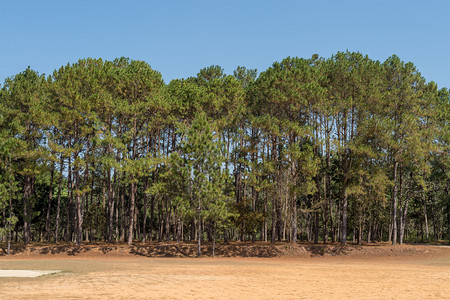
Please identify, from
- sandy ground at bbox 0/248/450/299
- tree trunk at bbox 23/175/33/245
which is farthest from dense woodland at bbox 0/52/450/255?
sandy ground at bbox 0/248/450/299

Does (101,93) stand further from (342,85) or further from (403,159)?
(403,159)

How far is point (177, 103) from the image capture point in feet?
141

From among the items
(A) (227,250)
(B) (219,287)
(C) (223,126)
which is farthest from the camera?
(C) (223,126)

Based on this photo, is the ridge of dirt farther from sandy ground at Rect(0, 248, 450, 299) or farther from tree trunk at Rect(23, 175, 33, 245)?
sandy ground at Rect(0, 248, 450, 299)

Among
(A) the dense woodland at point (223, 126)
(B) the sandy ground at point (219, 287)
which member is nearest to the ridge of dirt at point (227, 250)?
(A) the dense woodland at point (223, 126)

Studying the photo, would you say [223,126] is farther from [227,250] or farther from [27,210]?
[27,210]

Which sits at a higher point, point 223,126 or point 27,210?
point 223,126

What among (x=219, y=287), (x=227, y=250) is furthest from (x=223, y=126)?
(x=219, y=287)

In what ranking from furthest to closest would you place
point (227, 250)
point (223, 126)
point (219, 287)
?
point (223, 126), point (227, 250), point (219, 287)

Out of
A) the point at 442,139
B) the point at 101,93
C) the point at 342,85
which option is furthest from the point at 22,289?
the point at 442,139

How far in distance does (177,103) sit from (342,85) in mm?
17557

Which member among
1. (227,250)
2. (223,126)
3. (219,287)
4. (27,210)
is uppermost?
(223,126)

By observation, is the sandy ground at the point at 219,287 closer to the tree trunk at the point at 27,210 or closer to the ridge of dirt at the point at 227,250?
the ridge of dirt at the point at 227,250

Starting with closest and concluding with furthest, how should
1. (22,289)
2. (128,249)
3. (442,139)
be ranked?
(22,289)
(128,249)
(442,139)
